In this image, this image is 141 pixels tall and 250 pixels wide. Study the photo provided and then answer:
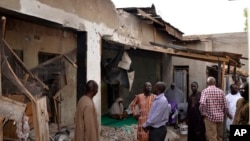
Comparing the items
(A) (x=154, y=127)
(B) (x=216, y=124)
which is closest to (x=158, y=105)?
(A) (x=154, y=127)

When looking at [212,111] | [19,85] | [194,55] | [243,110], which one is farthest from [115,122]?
[19,85]

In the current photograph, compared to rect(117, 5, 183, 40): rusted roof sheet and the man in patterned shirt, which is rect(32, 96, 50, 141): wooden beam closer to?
the man in patterned shirt

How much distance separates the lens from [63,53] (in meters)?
6.77

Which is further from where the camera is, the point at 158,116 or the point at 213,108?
the point at 213,108

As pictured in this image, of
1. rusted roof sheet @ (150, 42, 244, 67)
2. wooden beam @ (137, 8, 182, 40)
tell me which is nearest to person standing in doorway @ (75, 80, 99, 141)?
wooden beam @ (137, 8, 182, 40)

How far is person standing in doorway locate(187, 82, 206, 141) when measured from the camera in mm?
8422

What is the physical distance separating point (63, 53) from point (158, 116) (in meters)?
2.18

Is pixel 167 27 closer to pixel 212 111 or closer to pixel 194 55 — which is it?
pixel 194 55

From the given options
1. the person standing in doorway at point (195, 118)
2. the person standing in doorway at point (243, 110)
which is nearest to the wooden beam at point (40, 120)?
the person standing in doorway at point (243, 110)

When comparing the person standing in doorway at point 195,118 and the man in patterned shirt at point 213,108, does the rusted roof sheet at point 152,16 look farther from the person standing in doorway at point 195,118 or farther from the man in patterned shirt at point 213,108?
the man in patterned shirt at point 213,108

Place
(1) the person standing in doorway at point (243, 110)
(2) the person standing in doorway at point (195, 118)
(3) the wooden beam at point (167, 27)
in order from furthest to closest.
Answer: (3) the wooden beam at point (167, 27) → (2) the person standing in doorway at point (195, 118) → (1) the person standing in doorway at point (243, 110)

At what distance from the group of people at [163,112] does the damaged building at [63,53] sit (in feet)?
1.98

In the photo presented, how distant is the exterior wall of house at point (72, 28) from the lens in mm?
5384

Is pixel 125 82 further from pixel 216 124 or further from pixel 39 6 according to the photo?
pixel 39 6
